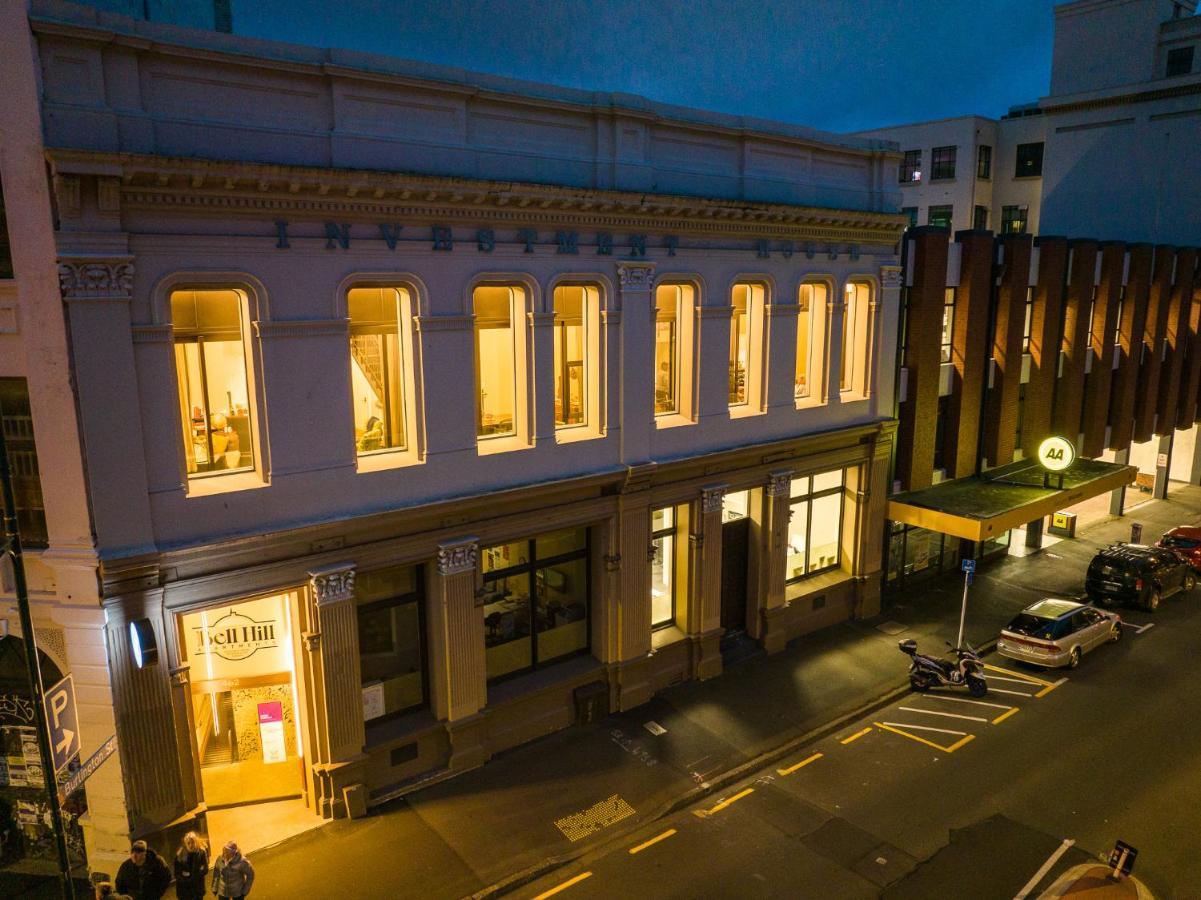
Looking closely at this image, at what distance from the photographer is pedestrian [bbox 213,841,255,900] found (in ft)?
35.2

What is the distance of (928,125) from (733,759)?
44209 millimetres

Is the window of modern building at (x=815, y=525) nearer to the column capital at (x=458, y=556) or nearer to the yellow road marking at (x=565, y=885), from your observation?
the column capital at (x=458, y=556)

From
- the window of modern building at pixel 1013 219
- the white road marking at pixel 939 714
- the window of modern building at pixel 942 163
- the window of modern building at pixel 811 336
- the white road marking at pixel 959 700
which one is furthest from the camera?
the window of modern building at pixel 942 163

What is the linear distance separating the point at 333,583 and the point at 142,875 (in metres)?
4.62

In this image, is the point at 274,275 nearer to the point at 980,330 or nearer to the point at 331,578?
the point at 331,578

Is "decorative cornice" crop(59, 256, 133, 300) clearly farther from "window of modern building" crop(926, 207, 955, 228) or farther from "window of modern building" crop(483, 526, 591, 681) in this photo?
"window of modern building" crop(926, 207, 955, 228)

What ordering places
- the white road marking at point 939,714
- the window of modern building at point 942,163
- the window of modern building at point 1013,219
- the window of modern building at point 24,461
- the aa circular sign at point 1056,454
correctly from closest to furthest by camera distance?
the window of modern building at point 24,461, the white road marking at point 939,714, the aa circular sign at point 1056,454, the window of modern building at point 1013,219, the window of modern building at point 942,163

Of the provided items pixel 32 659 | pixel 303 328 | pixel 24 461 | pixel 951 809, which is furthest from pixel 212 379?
pixel 951 809

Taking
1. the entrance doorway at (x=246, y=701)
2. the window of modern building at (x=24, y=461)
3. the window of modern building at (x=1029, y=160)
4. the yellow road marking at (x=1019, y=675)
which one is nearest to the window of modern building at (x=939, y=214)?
the window of modern building at (x=1029, y=160)

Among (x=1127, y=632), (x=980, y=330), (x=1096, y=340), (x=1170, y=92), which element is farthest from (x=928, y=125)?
(x=1127, y=632)

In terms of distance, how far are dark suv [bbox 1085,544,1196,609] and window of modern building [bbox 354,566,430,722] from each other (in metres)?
20.3

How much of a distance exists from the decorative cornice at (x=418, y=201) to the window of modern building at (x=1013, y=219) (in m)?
34.0

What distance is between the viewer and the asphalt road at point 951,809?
1237cm

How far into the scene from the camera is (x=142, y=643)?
36.5 feet
